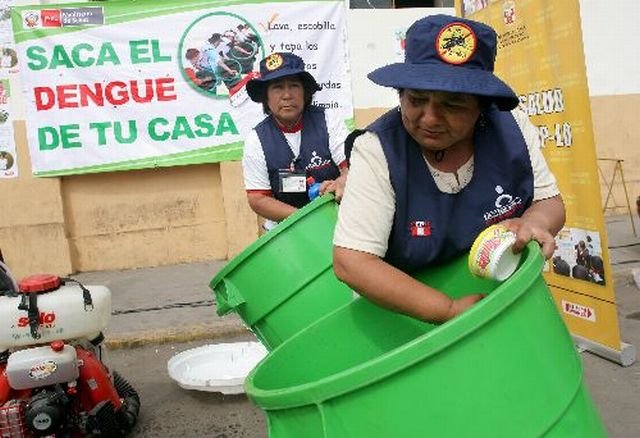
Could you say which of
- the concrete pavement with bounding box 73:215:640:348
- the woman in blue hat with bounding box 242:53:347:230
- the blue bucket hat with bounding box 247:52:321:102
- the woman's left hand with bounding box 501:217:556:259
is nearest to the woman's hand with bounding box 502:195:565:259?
the woman's left hand with bounding box 501:217:556:259

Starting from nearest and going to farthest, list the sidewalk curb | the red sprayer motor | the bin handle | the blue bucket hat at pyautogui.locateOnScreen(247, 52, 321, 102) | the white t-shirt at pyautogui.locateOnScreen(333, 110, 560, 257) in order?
the white t-shirt at pyautogui.locateOnScreen(333, 110, 560, 257) < the bin handle < the red sprayer motor < the blue bucket hat at pyautogui.locateOnScreen(247, 52, 321, 102) < the sidewalk curb

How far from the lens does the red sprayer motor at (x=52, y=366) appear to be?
2596 millimetres

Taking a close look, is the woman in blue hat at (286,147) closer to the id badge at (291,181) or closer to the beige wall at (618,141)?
the id badge at (291,181)

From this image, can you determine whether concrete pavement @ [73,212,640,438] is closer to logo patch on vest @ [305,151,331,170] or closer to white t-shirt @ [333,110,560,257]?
logo patch on vest @ [305,151,331,170]

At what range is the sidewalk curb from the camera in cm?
428

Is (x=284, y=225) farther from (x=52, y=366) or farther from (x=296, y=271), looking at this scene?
(x=52, y=366)

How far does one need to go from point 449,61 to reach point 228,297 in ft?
3.96

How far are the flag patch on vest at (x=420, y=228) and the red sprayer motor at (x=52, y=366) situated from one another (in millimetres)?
1769

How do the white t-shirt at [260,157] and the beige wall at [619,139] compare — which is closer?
the white t-shirt at [260,157]

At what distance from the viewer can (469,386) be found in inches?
41.2

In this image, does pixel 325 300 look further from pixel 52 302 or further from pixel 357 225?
pixel 52 302

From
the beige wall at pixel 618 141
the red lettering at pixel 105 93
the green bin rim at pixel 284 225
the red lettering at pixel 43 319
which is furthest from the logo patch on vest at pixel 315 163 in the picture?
the beige wall at pixel 618 141

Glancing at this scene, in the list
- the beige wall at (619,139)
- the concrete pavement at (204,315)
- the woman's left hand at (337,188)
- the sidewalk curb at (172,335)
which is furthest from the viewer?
the beige wall at (619,139)

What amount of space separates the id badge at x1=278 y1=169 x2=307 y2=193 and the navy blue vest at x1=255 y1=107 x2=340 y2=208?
0.08ft
